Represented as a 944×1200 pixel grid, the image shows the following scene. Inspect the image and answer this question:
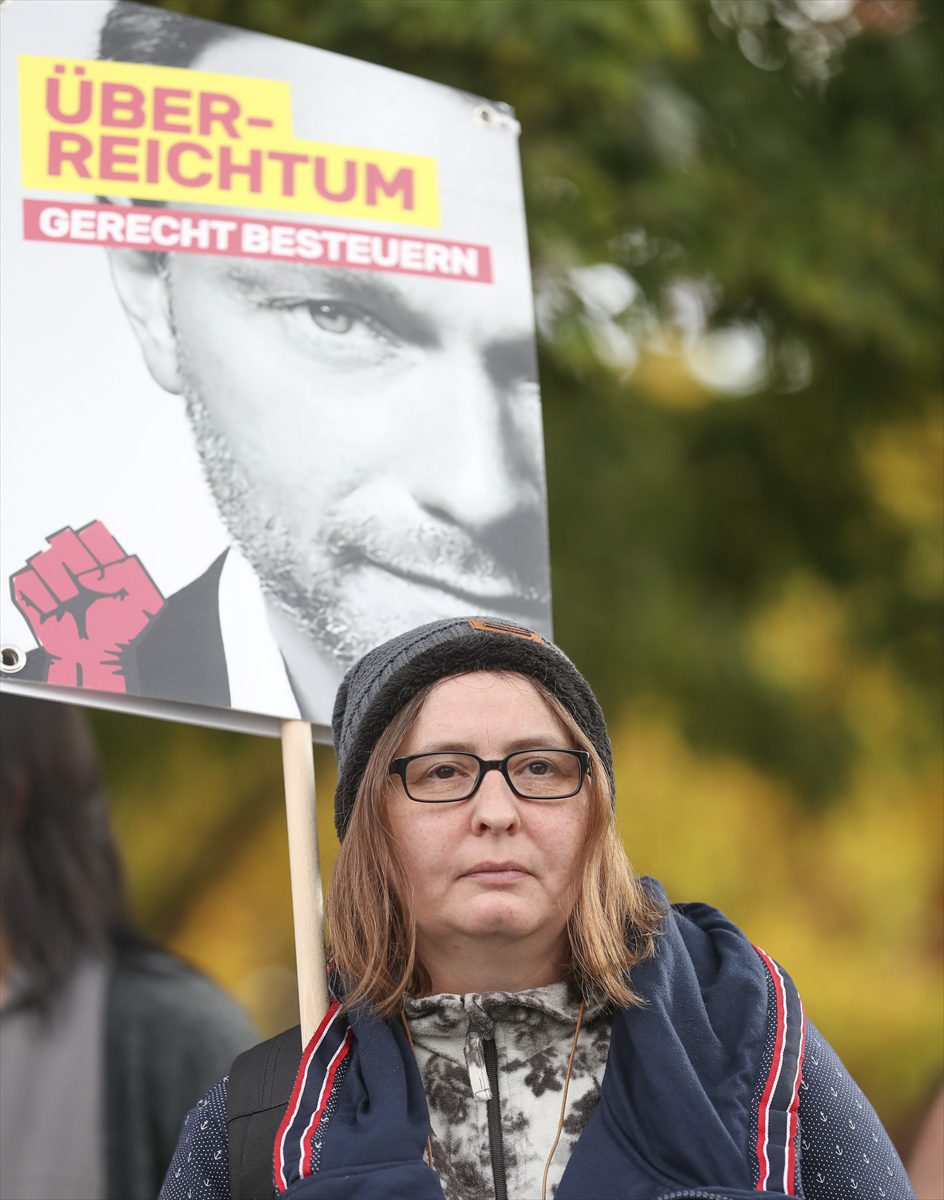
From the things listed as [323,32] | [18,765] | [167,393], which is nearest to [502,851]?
[167,393]

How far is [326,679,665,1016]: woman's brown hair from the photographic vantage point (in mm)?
2068

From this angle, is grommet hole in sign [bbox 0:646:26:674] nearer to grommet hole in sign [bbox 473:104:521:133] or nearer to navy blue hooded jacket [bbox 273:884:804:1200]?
navy blue hooded jacket [bbox 273:884:804:1200]

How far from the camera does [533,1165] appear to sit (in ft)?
6.40

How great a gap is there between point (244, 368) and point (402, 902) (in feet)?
2.94

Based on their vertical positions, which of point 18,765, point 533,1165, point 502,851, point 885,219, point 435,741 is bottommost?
point 533,1165

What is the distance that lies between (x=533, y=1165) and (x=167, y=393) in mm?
1226

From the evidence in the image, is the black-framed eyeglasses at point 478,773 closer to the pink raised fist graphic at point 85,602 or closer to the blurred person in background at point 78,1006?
the pink raised fist graphic at point 85,602

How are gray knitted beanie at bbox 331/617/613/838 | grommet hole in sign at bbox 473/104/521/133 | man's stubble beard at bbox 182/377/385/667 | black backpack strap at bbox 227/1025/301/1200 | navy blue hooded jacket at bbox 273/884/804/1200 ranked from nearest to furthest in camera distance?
navy blue hooded jacket at bbox 273/884/804/1200
black backpack strap at bbox 227/1025/301/1200
gray knitted beanie at bbox 331/617/613/838
man's stubble beard at bbox 182/377/385/667
grommet hole in sign at bbox 473/104/521/133

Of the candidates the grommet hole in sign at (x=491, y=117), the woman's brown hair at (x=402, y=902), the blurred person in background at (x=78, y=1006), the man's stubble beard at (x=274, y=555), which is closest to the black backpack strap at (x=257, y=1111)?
the woman's brown hair at (x=402, y=902)

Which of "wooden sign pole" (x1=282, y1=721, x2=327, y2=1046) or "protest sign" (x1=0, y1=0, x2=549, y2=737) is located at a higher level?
"protest sign" (x1=0, y1=0, x2=549, y2=737)

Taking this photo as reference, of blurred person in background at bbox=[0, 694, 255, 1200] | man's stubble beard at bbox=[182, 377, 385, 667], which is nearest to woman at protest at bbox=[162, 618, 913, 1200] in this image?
man's stubble beard at bbox=[182, 377, 385, 667]

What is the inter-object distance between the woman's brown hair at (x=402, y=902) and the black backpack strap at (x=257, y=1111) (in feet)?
0.39

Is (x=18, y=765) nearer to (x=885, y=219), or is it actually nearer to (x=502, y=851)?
(x=502, y=851)

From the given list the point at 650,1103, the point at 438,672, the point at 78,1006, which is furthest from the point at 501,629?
the point at 78,1006
